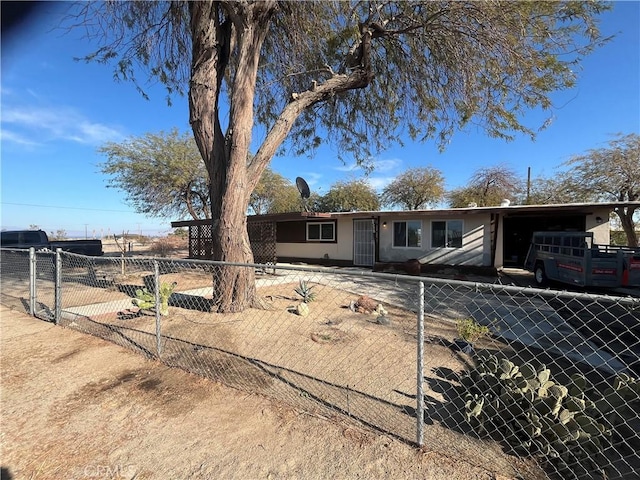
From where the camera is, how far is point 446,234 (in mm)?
13930

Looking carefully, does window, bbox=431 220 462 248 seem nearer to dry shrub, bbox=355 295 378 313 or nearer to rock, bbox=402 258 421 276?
rock, bbox=402 258 421 276

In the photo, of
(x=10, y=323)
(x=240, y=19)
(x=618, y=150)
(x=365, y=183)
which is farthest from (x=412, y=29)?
(x=365, y=183)

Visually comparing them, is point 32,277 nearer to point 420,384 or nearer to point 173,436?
point 173,436

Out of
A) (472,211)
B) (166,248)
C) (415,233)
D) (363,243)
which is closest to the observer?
(472,211)

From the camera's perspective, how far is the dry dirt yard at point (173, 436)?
2188 mm

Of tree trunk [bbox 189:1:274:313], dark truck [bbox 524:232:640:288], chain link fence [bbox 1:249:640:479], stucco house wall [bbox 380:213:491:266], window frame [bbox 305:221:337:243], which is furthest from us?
window frame [bbox 305:221:337:243]

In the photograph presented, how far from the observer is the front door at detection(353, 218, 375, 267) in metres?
15.8

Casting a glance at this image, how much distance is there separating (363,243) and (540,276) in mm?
7319

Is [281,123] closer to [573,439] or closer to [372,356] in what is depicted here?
[372,356]

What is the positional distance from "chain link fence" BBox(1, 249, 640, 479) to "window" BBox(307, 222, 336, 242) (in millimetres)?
8855

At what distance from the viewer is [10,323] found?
570 cm

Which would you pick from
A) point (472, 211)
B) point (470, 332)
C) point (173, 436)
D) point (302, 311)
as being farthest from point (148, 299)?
point (472, 211)

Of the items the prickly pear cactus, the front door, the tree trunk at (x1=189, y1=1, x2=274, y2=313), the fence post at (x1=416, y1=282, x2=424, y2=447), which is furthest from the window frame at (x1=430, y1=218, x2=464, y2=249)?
the fence post at (x1=416, y1=282, x2=424, y2=447)

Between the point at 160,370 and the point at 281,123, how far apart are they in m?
4.61
